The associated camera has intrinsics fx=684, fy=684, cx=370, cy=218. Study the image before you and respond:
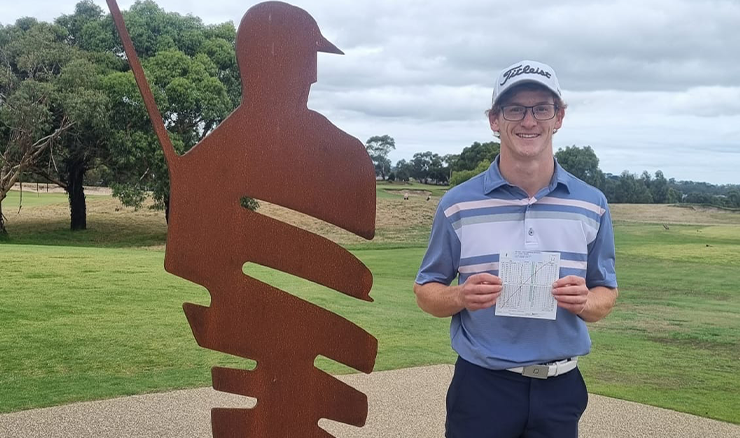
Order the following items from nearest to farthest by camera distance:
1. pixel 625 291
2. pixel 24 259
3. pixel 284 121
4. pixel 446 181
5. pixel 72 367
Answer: pixel 284 121, pixel 72 367, pixel 24 259, pixel 625 291, pixel 446 181

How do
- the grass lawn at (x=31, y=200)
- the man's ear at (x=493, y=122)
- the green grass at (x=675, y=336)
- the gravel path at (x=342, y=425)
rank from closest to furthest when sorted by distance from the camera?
1. the man's ear at (x=493, y=122)
2. the gravel path at (x=342, y=425)
3. the green grass at (x=675, y=336)
4. the grass lawn at (x=31, y=200)

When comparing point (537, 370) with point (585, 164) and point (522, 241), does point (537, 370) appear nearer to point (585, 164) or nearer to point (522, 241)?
point (522, 241)

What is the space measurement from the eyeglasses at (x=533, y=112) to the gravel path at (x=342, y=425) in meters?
3.10

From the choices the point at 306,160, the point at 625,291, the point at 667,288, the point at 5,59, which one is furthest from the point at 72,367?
the point at 5,59

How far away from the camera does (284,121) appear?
3088 mm

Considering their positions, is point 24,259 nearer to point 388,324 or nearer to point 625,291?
point 388,324

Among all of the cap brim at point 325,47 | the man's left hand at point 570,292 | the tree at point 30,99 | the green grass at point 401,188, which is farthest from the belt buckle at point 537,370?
the green grass at point 401,188

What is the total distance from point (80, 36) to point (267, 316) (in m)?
20.6

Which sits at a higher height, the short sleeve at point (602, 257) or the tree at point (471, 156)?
the tree at point (471, 156)

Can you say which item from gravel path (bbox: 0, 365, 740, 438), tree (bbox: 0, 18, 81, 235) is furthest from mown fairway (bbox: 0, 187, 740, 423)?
tree (bbox: 0, 18, 81, 235)

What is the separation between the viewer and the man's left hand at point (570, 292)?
231 cm

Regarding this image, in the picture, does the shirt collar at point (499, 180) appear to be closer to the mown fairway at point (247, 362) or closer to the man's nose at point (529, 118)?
the man's nose at point (529, 118)

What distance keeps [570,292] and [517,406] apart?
1.47 ft

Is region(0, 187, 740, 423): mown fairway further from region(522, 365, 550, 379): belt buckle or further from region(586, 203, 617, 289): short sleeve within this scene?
region(522, 365, 550, 379): belt buckle
